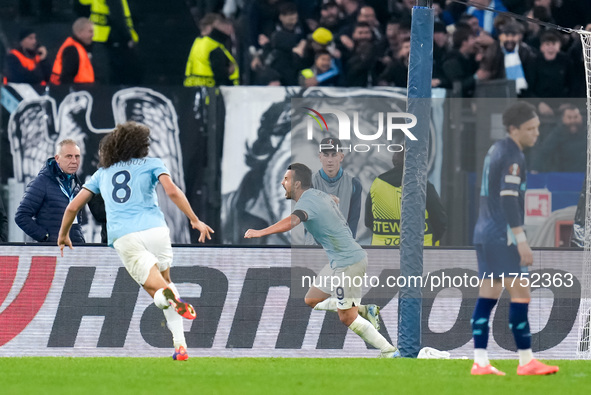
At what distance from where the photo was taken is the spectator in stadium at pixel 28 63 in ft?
43.5

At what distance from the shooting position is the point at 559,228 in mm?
11570

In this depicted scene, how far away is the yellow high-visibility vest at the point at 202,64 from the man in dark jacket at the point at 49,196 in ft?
9.08

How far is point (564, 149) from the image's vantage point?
1208cm

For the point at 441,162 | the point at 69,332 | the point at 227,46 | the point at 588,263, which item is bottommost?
the point at 69,332

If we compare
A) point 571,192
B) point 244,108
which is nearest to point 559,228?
point 571,192

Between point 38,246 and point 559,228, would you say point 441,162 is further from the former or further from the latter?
point 38,246

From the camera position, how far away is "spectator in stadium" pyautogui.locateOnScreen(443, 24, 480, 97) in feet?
44.3

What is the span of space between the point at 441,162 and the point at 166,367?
4029 mm

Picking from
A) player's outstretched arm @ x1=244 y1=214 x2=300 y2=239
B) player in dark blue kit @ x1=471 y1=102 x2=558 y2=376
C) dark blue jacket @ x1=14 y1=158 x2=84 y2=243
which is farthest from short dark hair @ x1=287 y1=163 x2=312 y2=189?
player in dark blue kit @ x1=471 y1=102 x2=558 y2=376

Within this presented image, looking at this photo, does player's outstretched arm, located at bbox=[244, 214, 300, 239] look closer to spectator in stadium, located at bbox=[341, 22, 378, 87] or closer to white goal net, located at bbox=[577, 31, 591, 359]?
white goal net, located at bbox=[577, 31, 591, 359]

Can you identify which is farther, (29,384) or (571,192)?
(571,192)

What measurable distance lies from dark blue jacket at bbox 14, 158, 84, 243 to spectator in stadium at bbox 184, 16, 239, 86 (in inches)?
112

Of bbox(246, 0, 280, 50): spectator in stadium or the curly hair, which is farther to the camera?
bbox(246, 0, 280, 50): spectator in stadium

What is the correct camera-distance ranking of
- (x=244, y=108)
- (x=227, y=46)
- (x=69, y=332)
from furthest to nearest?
(x=227, y=46), (x=244, y=108), (x=69, y=332)
